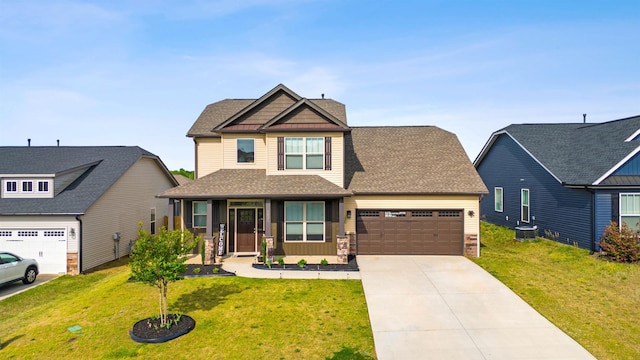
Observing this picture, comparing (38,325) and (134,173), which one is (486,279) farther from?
(134,173)

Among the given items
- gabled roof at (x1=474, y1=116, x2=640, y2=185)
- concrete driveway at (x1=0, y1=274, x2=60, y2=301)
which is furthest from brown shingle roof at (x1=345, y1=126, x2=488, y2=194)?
concrete driveway at (x1=0, y1=274, x2=60, y2=301)

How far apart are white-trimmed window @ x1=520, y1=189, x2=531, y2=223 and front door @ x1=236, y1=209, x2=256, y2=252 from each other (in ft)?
58.1

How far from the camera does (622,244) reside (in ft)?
49.8

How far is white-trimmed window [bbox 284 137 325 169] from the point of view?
53.2ft

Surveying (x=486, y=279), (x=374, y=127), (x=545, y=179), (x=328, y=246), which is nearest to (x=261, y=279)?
(x=328, y=246)

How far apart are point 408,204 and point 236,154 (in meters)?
8.84

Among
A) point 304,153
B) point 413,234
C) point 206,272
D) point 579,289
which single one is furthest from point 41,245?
point 579,289

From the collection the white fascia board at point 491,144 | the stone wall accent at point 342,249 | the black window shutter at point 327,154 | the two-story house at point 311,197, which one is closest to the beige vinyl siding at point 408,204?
the two-story house at point 311,197

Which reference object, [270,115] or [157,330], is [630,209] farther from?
[157,330]

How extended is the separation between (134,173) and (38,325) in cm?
1234

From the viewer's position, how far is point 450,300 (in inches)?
418

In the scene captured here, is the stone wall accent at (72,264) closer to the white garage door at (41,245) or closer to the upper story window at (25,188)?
the white garage door at (41,245)

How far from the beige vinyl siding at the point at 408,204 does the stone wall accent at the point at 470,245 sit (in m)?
0.32

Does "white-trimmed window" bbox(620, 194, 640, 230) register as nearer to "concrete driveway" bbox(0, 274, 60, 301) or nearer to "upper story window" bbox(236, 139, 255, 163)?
"upper story window" bbox(236, 139, 255, 163)
